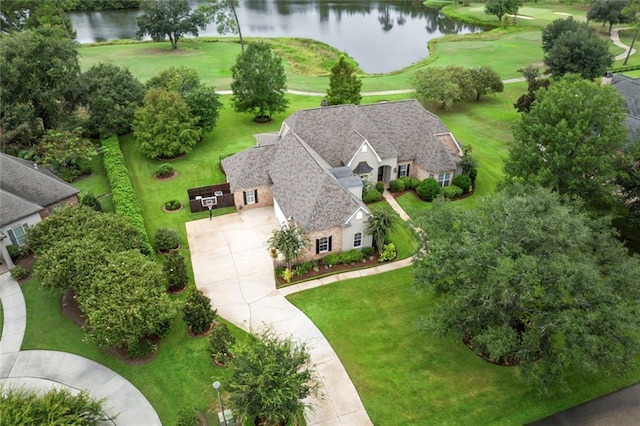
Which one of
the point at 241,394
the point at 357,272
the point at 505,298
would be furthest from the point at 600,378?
the point at 241,394

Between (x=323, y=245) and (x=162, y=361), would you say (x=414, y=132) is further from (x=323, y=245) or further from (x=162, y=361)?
(x=162, y=361)

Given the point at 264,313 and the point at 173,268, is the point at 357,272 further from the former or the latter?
the point at 173,268

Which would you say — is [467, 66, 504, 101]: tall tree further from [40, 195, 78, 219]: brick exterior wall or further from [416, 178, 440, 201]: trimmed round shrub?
[40, 195, 78, 219]: brick exterior wall

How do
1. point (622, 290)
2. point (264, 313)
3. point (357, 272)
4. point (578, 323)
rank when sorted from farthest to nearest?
point (357, 272)
point (264, 313)
point (622, 290)
point (578, 323)

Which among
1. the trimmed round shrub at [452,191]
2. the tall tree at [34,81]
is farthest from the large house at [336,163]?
the tall tree at [34,81]

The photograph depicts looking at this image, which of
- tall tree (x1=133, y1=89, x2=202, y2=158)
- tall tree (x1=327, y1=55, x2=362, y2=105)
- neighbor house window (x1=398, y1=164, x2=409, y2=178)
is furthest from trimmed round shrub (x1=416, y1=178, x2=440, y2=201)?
tall tree (x1=133, y1=89, x2=202, y2=158)

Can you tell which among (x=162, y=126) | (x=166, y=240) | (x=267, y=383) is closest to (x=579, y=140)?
(x=267, y=383)

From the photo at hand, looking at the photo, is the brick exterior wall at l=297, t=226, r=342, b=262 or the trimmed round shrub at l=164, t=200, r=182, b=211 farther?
the trimmed round shrub at l=164, t=200, r=182, b=211
